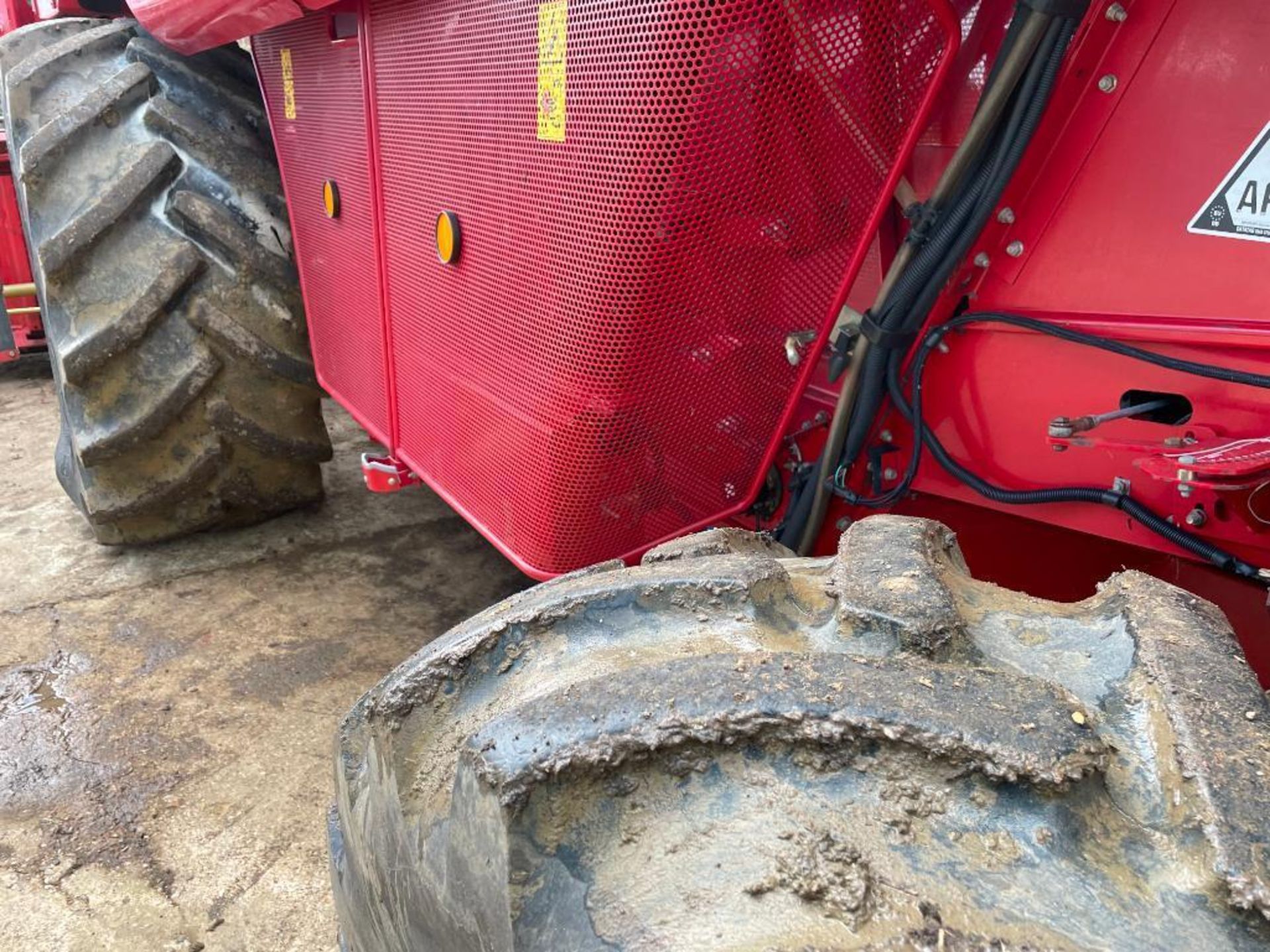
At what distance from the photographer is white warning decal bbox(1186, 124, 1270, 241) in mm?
981

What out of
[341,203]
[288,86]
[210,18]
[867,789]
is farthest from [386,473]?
[867,789]

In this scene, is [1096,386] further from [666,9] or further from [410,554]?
[410,554]

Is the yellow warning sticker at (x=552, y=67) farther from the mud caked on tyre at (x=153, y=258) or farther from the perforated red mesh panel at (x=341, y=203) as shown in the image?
the mud caked on tyre at (x=153, y=258)

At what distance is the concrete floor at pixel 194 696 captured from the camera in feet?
5.62

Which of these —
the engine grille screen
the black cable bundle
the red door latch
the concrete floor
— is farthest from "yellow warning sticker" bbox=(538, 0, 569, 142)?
the concrete floor

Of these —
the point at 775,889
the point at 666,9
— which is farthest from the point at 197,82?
the point at 775,889

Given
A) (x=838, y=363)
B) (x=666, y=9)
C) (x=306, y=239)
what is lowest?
(x=306, y=239)

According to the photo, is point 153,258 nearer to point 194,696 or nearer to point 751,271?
point 194,696

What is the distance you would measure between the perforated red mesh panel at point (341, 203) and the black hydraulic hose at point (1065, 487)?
109 cm

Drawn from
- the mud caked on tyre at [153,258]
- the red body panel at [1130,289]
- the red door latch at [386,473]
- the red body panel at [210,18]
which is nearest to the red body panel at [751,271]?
the red body panel at [1130,289]

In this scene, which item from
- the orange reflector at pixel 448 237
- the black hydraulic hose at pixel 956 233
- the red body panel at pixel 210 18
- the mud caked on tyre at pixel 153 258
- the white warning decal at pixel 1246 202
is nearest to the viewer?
the white warning decal at pixel 1246 202

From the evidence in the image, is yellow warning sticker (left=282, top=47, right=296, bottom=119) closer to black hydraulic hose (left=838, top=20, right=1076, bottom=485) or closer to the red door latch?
the red door latch

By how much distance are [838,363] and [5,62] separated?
7.98 feet

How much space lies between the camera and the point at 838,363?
1414 mm
